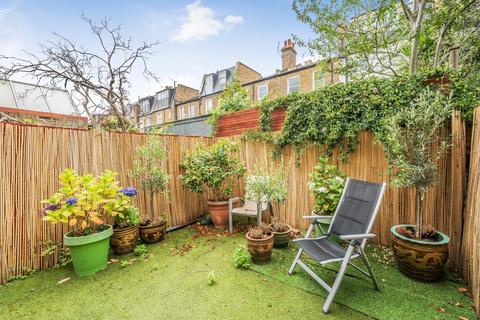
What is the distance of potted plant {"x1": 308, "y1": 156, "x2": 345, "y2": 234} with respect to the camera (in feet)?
10.4

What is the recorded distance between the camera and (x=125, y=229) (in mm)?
3174

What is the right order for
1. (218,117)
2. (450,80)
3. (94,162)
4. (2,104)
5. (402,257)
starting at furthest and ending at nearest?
1. (2,104)
2. (218,117)
3. (94,162)
4. (450,80)
5. (402,257)

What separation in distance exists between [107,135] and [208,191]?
2383 millimetres

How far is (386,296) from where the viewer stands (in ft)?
6.97

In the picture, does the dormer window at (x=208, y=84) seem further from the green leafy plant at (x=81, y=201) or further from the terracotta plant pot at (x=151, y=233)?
the green leafy plant at (x=81, y=201)

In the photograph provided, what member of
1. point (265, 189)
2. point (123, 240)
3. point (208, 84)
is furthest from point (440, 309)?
point (208, 84)

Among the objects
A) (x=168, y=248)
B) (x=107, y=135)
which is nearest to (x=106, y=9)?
(x=107, y=135)

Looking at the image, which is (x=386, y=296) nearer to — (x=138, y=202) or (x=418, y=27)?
(x=138, y=202)

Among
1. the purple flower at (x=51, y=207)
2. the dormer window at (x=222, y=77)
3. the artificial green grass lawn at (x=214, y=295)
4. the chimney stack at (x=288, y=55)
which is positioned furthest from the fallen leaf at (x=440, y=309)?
the dormer window at (x=222, y=77)

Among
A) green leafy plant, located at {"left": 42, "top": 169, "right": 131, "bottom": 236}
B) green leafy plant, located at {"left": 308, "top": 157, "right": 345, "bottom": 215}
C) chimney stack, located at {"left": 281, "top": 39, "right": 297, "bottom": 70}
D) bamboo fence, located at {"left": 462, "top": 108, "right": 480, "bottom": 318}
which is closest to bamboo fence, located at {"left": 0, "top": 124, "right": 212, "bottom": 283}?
green leafy plant, located at {"left": 42, "top": 169, "right": 131, "bottom": 236}

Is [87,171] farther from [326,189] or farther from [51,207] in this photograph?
[326,189]

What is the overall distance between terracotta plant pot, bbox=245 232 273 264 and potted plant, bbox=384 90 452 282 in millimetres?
1512

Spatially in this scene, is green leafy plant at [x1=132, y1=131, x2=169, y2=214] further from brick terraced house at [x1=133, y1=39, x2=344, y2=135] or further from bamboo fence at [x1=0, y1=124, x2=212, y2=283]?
brick terraced house at [x1=133, y1=39, x2=344, y2=135]

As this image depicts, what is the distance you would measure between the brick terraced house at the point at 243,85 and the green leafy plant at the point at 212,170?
84.6 inches
